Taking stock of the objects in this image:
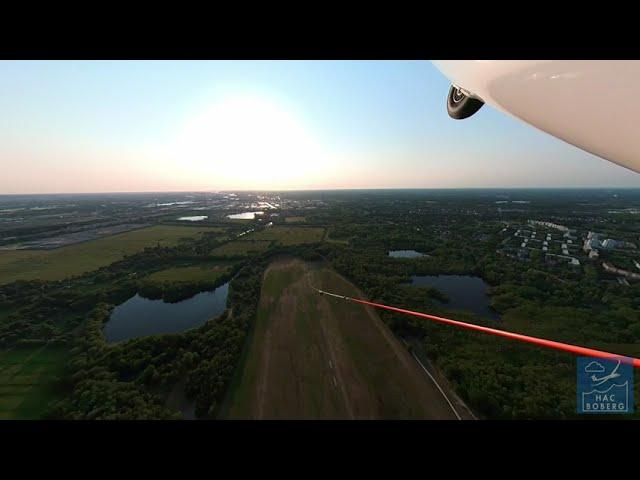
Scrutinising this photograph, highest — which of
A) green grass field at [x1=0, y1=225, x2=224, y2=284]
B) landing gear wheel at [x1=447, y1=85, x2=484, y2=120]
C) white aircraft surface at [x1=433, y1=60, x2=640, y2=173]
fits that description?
landing gear wheel at [x1=447, y1=85, x2=484, y2=120]

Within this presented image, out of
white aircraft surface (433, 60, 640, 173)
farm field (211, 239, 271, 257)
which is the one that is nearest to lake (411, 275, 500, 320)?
farm field (211, 239, 271, 257)

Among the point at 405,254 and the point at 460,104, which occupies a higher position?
the point at 460,104

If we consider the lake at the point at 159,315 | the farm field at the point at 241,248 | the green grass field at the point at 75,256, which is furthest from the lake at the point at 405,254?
the green grass field at the point at 75,256

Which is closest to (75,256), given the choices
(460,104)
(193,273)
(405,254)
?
(193,273)

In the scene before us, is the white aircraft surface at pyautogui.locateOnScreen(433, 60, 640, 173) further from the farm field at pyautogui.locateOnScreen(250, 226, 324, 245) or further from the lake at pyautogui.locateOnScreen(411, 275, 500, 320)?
the farm field at pyautogui.locateOnScreen(250, 226, 324, 245)

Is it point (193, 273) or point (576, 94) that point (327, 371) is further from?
point (193, 273)

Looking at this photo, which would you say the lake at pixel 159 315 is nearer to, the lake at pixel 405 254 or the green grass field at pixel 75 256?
the green grass field at pixel 75 256
